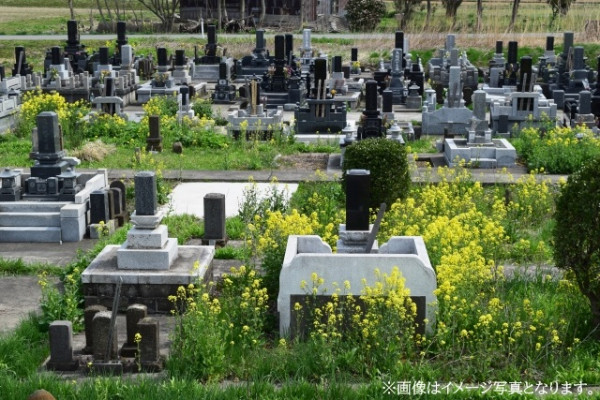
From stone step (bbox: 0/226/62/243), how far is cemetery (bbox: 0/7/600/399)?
27mm

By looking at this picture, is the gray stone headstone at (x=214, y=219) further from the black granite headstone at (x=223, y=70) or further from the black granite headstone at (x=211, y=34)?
the black granite headstone at (x=211, y=34)

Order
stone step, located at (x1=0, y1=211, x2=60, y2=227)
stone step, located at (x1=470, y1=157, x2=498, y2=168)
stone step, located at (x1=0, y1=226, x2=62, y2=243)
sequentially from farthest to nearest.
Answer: stone step, located at (x1=470, y1=157, x2=498, y2=168), stone step, located at (x1=0, y1=211, x2=60, y2=227), stone step, located at (x1=0, y1=226, x2=62, y2=243)

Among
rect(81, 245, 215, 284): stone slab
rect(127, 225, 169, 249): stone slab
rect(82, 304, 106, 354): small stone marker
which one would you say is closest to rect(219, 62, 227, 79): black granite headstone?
rect(81, 245, 215, 284): stone slab

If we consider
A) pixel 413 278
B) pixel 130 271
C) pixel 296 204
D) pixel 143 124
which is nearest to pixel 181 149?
pixel 143 124

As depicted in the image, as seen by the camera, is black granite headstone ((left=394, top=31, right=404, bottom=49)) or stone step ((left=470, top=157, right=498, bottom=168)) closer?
stone step ((left=470, top=157, right=498, bottom=168))

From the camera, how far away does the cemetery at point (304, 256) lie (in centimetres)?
1168

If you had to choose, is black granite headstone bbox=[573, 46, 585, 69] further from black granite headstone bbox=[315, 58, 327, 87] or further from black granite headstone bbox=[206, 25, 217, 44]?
black granite headstone bbox=[206, 25, 217, 44]

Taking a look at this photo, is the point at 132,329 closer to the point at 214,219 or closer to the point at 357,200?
the point at 357,200

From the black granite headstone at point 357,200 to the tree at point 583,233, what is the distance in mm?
2631

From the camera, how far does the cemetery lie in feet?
38.3

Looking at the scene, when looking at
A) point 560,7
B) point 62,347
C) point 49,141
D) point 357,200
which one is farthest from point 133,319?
point 560,7

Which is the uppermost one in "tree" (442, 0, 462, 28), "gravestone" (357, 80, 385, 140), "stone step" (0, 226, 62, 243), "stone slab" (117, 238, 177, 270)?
"tree" (442, 0, 462, 28)

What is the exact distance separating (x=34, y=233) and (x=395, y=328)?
857 centimetres

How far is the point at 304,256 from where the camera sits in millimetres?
12664
